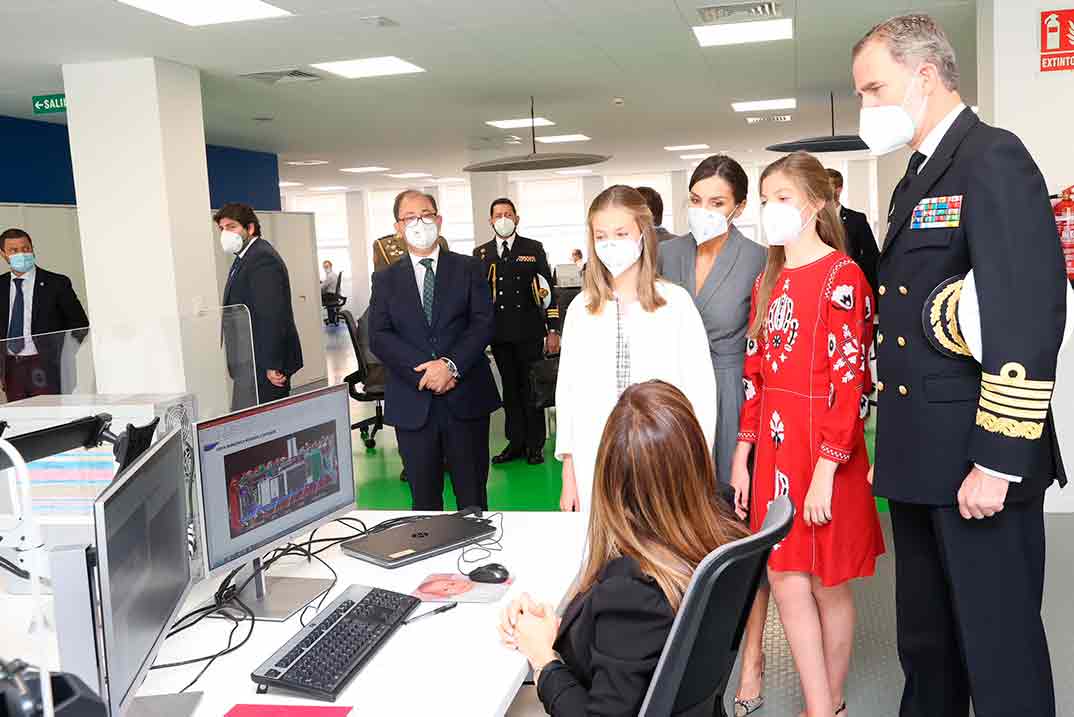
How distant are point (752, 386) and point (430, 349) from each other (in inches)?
59.4

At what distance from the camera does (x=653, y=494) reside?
1.50 metres

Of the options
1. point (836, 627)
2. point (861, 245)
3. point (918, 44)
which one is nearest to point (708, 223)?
point (918, 44)

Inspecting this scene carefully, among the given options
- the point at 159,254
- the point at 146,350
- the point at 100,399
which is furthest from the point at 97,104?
the point at 100,399

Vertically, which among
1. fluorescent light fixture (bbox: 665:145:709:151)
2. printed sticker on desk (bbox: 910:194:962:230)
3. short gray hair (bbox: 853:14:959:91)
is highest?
fluorescent light fixture (bbox: 665:145:709:151)

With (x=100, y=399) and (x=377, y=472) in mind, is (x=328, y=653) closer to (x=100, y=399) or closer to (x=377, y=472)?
(x=100, y=399)

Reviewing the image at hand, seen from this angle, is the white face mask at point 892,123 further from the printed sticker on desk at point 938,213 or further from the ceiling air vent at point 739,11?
the ceiling air vent at point 739,11

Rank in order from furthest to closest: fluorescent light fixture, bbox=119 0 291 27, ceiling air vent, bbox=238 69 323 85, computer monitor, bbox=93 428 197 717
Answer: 1. ceiling air vent, bbox=238 69 323 85
2. fluorescent light fixture, bbox=119 0 291 27
3. computer monitor, bbox=93 428 197 717

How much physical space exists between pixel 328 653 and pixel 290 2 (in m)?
3.96

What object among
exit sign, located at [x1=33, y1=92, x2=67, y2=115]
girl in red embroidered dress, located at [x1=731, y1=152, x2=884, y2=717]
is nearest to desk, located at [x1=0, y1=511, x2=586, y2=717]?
girl in red embroidered dress, located at [x1=731, y1=152, x2=884, y2=717]

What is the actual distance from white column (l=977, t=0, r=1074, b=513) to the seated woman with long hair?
12.2 ft

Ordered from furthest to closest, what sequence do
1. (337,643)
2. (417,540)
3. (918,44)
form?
(417,540) → (918,44) → (337,643)

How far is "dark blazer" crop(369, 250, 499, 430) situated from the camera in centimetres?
367

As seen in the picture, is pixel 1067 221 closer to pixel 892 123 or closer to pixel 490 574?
pixel 892 123

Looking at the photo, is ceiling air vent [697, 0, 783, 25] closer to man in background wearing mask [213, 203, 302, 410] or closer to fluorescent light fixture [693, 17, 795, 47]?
fluorescent light fixture [693, 17, 795, 47]
